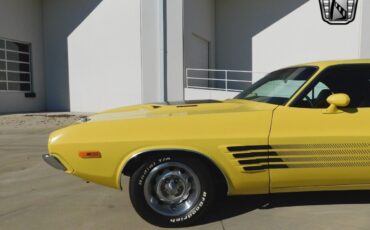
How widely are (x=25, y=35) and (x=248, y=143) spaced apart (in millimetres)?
13730

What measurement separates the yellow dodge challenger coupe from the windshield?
197 millimetres

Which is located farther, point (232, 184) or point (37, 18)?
point (37, 18)

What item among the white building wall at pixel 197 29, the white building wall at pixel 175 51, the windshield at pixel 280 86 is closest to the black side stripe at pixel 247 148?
the windshield at pixel 280 86

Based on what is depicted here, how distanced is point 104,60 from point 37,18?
3.30 metres

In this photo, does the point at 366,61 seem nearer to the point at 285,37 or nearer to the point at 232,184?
the point at 232,184

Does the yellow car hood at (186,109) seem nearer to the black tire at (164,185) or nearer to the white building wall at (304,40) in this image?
the black tire at (164,185)

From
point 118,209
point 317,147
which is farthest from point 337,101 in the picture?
point 118,209

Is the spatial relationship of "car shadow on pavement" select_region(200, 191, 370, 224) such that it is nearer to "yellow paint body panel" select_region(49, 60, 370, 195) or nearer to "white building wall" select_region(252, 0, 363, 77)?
"yellow paint body panel" select_region(49, 60, 370, 195)

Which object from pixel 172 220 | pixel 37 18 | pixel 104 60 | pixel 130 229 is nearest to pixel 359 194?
pixel 172 220

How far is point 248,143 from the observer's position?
400cm

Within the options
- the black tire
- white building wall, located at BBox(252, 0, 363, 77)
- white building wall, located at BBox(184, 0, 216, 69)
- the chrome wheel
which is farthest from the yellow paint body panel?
white building wall, located at BBox(252, 0, 363, 77)

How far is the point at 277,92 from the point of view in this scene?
181 inches

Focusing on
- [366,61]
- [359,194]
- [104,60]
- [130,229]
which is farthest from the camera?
[104,60]

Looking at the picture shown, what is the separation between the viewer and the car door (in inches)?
159
